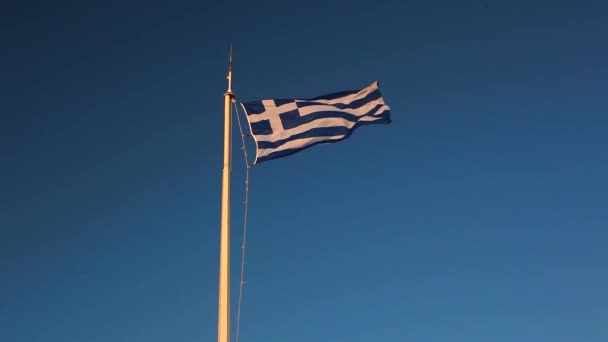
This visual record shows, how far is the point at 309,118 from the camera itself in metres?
18.8

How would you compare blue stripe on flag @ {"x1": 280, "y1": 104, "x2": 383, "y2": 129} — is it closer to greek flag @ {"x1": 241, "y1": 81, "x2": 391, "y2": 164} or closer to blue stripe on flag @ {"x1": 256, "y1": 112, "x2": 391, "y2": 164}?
greek flag @ {"x1": 241, "y1": 81, "x2": 391, "y2": 164}

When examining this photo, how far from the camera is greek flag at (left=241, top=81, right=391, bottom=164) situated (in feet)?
59.2

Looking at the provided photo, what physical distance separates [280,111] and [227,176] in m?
3.14

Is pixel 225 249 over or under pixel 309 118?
under

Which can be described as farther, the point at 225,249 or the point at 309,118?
the point at 309,118

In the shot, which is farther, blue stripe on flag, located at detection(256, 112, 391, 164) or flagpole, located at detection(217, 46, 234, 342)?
blue stripe on flag, located at detection(256, 112, 391, 164)

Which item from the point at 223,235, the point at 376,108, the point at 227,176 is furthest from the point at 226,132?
→ the point at 376,108

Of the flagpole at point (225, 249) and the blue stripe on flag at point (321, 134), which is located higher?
the blue stripe on flag at point (321, 134)

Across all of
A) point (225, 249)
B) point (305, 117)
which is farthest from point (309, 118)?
point (225, 249)

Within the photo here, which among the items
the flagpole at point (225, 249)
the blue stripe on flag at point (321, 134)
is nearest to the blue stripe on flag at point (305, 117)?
the blue stripe on flag at point (321, 134)

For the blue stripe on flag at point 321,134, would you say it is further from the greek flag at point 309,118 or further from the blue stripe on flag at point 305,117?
the blue stripe on flag at point 305,117

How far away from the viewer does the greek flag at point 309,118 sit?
1803 centimetres

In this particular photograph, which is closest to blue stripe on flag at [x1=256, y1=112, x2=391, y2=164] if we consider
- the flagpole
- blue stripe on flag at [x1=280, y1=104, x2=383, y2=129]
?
blue stripe on flag at [x1=280, y1=104, x2=383, y2=129]

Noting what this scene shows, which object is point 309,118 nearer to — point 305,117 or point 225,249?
point 305,117
